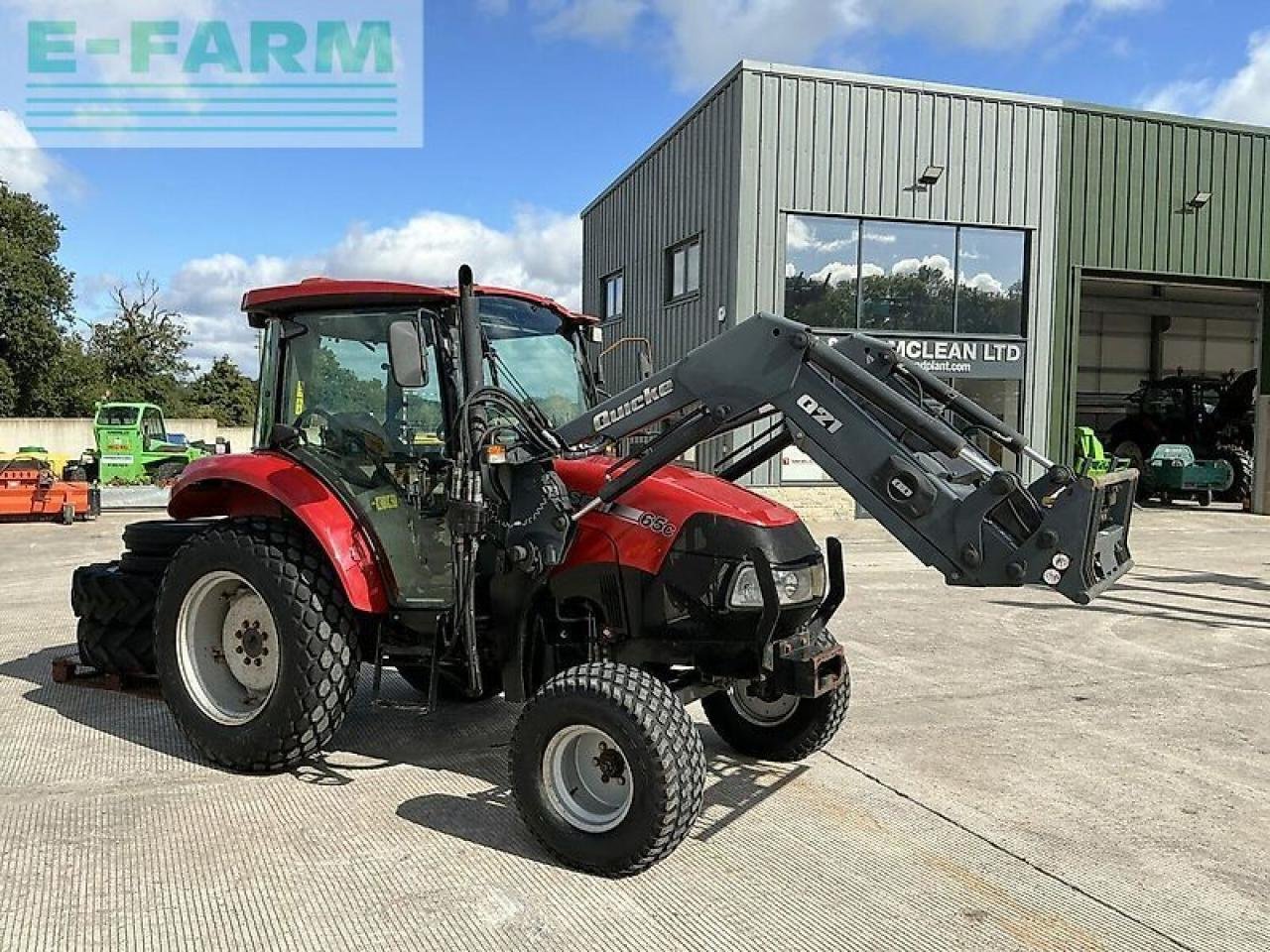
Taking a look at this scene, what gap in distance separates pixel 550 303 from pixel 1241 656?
5612 mm

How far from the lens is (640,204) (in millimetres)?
18875

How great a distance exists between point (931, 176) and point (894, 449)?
13.3 metres

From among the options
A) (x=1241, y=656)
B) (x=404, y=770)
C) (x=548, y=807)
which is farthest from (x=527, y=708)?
(x=1241, y=656)

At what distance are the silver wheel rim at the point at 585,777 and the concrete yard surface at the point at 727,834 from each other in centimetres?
21

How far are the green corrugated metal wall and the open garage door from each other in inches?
171

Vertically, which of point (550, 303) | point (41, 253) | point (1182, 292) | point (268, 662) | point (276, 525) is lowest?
point (268, 662)

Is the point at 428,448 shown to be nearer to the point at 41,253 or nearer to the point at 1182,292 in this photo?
the point at 1182,292

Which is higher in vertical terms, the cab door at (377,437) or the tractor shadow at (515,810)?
the cab door at (377,437)

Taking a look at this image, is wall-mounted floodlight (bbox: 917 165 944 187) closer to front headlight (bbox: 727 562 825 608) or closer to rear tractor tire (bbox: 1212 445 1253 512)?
rear tractor tire (bbox: 1212 445 1253 512)

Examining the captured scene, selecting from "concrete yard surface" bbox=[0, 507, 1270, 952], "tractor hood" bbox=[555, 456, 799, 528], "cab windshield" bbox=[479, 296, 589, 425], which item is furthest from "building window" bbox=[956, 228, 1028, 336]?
"tractor hood" bbox=[555, 456, 799, 528]

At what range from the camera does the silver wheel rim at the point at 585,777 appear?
3.68 meters

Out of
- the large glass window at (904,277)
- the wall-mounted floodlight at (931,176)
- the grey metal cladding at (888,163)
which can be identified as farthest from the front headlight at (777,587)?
the wall-mounted floodlight at (931,176)

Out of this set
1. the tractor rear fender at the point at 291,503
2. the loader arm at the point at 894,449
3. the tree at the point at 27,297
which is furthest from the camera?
the tree at the point at 27,297

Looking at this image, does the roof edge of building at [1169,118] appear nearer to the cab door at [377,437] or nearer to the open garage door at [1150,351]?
the open garage door at [1150,351]
